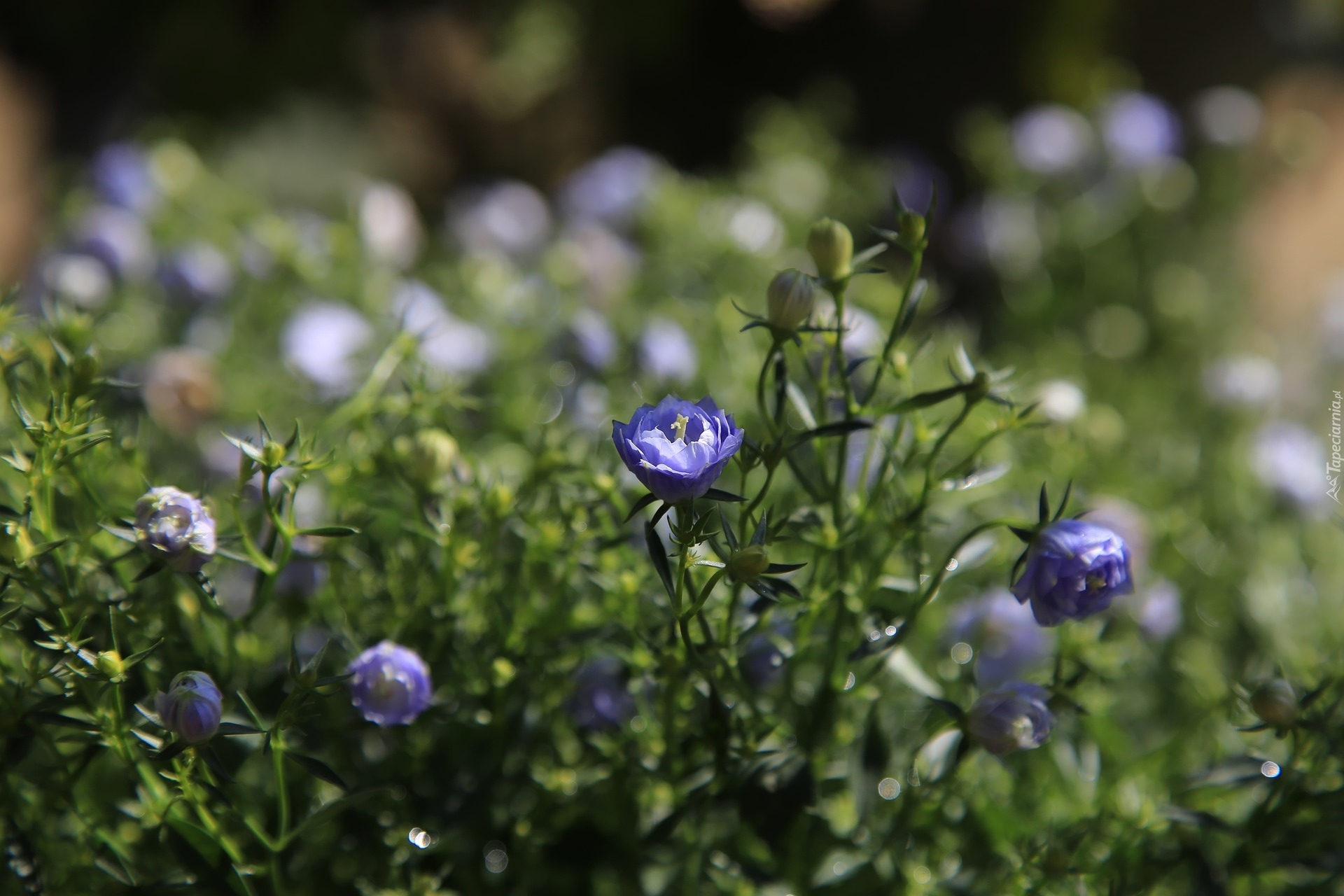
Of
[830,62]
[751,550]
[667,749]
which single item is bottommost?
[830,62]

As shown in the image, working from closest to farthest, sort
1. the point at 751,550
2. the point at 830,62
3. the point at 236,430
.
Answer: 1. the point at 751,550
2. the point at 236,430
3. the point at 830,62

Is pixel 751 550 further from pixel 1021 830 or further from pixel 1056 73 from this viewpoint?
A: pixel 1056 73

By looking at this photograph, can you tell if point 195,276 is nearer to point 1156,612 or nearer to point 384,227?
point 384,227

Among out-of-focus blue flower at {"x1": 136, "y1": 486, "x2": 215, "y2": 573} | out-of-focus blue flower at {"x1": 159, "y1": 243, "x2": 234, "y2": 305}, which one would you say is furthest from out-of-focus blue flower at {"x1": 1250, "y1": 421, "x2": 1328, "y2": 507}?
out-of-focus blue flower at {"x1": 159, "y1": 243, "x2": 234, "y2": 305}

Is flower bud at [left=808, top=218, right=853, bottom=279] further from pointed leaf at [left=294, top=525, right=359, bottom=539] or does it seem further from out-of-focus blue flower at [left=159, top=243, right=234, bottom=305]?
out-of-focus blue flower at [left=159, top=243, right=234, bottom=305]

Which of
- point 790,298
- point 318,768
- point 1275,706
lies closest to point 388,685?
point 318,768

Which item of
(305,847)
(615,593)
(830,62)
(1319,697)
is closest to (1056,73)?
(830,62)

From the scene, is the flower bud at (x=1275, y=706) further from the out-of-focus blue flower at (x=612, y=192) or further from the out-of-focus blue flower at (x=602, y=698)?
the out-of-focus blue flower at (x=612, y=192)
